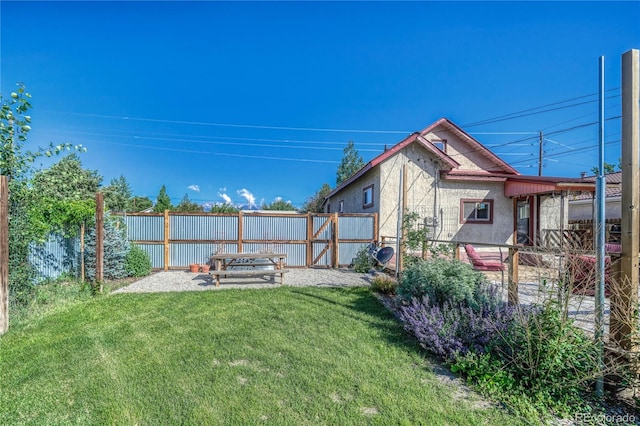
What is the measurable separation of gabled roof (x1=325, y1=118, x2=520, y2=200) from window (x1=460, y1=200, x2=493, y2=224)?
1.09 meters

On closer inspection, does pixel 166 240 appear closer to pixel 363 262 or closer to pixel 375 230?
pixel 363 262

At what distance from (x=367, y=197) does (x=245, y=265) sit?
20.9 feet

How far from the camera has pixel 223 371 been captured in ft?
9.78

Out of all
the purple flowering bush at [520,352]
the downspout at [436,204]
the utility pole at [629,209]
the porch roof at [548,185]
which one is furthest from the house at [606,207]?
the purple flowering bush at [520,352]

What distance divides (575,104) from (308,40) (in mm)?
12998

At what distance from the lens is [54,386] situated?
273cm

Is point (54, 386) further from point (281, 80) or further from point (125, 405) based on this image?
point (281, 80)

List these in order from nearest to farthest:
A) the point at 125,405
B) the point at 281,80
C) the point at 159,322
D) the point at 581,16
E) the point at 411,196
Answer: the point at 125,405, the point at 159,322, the point at 581,16, the point at 411,196, the point at 281,80

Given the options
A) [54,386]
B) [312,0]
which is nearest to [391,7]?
[312,0]

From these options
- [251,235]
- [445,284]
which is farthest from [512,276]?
[251,235]

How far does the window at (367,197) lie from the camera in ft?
38.9

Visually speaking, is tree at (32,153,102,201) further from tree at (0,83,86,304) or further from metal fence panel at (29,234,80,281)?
metal fence panel at (29,234,80,281)

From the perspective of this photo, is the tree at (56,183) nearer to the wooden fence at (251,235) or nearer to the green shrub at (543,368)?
the wooden fence at (251,235)

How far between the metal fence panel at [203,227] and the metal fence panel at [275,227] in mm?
485
